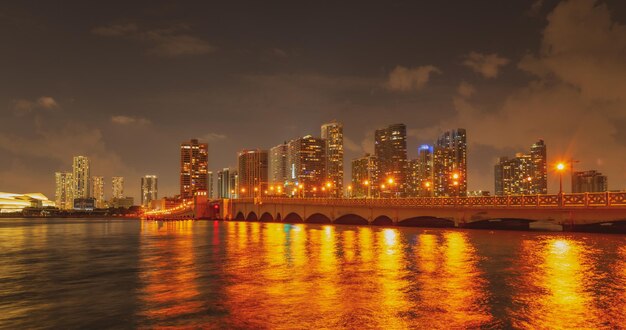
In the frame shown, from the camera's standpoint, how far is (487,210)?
202ft

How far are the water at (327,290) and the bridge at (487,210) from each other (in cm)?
1777

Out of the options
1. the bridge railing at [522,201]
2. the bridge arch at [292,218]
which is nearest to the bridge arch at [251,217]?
the bridge arch at [292,218]

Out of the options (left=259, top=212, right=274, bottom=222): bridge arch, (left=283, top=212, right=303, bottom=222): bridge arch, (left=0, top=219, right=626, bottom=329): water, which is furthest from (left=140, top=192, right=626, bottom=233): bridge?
(left=259, top=212, right=274, bottom=222): bridge arch

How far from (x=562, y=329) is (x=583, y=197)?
147ft

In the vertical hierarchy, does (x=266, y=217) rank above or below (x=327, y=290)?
below

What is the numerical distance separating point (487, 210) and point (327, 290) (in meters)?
46.8

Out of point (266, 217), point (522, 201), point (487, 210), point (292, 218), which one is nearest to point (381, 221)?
point (487, 210)

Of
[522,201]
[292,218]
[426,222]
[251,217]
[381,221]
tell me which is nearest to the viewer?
[522,201]

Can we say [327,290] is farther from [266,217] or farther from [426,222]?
[266,217]

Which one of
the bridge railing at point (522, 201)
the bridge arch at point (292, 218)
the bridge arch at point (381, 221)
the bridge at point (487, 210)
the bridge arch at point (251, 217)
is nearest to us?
the bridge railing at point (522, 201)

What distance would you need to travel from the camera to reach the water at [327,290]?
15.2 m

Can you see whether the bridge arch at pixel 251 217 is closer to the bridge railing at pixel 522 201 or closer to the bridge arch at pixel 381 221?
the bridge arch at pixel 381 221

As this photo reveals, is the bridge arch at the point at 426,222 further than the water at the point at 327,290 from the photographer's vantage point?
Yes

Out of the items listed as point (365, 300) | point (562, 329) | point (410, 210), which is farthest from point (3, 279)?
point (410, 210)
